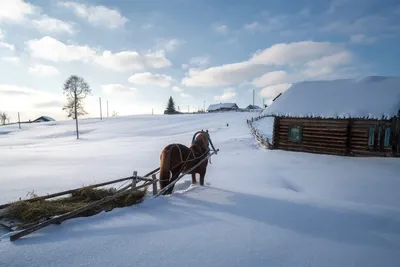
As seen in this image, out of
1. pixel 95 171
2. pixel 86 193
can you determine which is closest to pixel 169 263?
pixel 86 193

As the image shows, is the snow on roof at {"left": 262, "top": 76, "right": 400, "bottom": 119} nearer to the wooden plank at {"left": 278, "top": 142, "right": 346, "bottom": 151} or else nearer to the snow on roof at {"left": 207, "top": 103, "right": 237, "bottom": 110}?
the wooden plank at {"left": 278, "top": 142, "right": 346, "bottom": 151}

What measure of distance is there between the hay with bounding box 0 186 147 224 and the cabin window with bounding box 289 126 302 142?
11589 millimetres

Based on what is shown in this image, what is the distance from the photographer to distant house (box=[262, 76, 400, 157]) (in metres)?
10.8

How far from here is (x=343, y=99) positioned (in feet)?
41.8

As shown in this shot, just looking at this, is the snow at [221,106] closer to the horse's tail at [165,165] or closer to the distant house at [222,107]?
the distant house at [222,107]

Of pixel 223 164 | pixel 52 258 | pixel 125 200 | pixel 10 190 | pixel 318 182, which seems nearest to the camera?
pixel 52 258

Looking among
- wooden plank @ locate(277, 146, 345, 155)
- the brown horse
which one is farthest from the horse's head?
wooden plank @ locate(277, 146, 345, 155)

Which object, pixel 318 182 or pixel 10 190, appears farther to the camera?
pixel 318 182

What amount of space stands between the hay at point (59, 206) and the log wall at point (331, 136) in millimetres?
11624

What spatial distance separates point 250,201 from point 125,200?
2765mm

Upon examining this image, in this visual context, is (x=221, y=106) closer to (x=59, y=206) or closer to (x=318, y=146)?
(x=318, y=146)

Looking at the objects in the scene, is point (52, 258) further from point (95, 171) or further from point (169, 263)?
point (95, 171)

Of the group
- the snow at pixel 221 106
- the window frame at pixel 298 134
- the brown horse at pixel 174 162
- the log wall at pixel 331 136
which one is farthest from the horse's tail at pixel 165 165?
the snow at pixel 221 106

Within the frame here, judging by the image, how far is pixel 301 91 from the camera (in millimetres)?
15359
